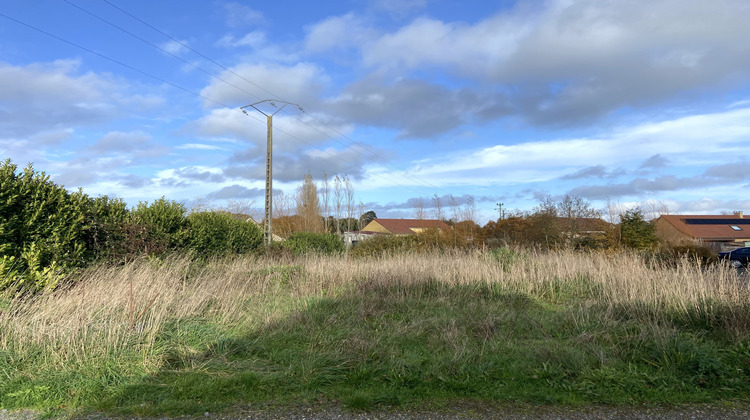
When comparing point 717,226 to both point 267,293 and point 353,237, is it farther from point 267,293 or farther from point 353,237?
point 267,293

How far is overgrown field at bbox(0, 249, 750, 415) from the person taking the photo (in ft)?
13.4

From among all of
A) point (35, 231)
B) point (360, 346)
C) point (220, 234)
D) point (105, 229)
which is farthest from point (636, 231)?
point (35, 231)

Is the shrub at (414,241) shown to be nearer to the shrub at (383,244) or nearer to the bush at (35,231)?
the shrub at (383,244)

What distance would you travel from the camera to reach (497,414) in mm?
3715

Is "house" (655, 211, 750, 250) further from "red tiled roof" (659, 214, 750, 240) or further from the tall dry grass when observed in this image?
the tall dry grass

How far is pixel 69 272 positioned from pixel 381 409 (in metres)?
6.53

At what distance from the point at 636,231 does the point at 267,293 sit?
59.7ft

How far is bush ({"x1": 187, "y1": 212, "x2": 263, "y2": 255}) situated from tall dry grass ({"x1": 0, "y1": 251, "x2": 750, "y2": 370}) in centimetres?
222

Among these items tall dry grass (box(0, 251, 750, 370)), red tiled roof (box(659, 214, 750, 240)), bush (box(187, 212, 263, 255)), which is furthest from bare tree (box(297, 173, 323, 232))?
red tiled roof (box(659, 214, 750, 240))

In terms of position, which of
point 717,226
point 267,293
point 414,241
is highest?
point 717,226

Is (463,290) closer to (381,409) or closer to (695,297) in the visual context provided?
(695,297)

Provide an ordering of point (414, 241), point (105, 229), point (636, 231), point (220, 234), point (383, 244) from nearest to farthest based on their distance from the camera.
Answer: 1. point (105, 229)
2. point (220, 234)
3. point (636, 231)
4. point (383, 244)
5. point (414, 241)

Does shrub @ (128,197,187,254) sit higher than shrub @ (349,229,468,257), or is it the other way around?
shrub @ (128,197,187,254)

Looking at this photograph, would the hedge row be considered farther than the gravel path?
Yes
